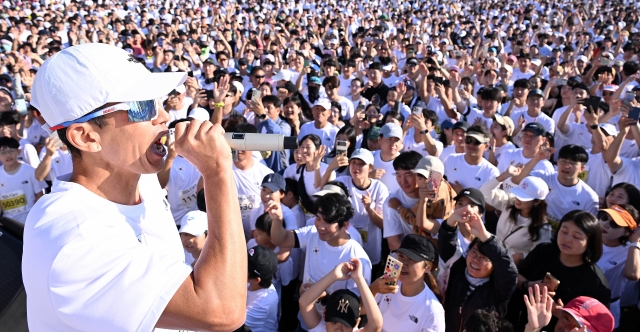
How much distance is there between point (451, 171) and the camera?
516cm

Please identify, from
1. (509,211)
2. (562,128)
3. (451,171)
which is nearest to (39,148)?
(451,171)

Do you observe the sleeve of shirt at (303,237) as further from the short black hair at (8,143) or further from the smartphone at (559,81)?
the smartphone at (559,81)

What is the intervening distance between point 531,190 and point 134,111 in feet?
11.8

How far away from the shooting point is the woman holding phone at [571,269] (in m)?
3.23

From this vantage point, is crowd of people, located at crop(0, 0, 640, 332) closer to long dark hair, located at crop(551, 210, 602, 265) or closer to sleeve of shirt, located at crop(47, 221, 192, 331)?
long dark hair, located at crop(551, 210, 602, 265)

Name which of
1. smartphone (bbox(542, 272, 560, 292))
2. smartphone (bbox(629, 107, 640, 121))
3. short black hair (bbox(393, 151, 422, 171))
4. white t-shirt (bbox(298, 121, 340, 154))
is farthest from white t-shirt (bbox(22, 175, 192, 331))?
smartphone (bbox(629, 107, 640, 121))

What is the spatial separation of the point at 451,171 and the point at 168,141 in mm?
4226

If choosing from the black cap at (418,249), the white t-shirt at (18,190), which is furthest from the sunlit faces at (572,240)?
the white t-shirt at (18,190)

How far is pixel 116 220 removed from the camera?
3.83 feet

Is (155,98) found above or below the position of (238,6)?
above

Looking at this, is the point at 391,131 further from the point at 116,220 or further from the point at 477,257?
the point at 116,220

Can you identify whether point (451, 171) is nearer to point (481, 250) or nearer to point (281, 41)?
point (481, 250)

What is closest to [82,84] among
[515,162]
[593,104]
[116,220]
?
[116,220]

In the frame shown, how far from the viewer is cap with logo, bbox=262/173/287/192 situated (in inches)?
167
